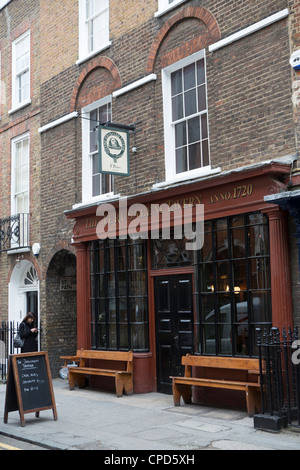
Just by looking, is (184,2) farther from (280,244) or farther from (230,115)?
(280,244)

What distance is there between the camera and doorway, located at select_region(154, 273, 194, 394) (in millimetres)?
10297

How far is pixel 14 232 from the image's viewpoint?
15.2m

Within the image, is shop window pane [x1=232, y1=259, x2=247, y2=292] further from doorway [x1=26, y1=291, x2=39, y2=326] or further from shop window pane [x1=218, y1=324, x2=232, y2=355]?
doorway [x1=26, y1=291, x2=39, y2=326]

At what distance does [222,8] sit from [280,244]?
4490 mm

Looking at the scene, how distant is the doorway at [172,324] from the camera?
33.8 feet

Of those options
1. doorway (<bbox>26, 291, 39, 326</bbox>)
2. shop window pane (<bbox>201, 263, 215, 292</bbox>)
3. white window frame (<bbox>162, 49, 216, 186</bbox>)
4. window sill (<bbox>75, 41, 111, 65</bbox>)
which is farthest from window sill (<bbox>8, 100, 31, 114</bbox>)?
shop window pane (<bbox>201, 263, 215, 292</bbox>)

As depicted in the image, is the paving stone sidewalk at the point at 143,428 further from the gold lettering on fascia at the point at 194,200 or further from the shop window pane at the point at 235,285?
the gold lettering on fascia at the point at 194,200

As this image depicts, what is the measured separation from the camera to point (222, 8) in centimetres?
991

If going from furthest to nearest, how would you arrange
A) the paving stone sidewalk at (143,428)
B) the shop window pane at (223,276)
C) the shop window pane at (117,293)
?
the shop window pane at (117,293)
the shop window pane at (223,276)
the paving stone sidewalk at (143,428)

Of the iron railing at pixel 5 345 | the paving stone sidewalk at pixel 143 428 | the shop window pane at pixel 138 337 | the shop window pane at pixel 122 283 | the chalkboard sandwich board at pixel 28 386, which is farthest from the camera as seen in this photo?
the iron railing at pixel 5 345

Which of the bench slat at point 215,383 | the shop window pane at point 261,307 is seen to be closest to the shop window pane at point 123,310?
the bench slat at point 215,383

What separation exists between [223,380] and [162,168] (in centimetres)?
424

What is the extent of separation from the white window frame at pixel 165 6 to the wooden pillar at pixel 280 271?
15.9 feet

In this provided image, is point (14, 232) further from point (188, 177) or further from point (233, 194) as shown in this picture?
point (233, 194)
